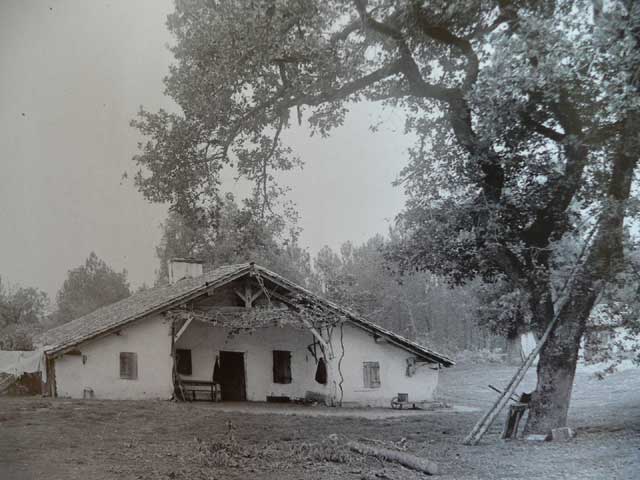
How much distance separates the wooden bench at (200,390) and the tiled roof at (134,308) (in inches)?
77.1

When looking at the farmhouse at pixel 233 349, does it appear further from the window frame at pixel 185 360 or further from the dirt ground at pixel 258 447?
the dirt ground at pixel 258 447

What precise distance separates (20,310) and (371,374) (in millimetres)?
8732

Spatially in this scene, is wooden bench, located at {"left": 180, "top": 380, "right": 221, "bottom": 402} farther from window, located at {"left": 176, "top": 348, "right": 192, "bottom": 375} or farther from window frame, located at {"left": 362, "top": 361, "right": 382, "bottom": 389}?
window frame, located at {"left": 362, "top": 361, "right": 382, "bottom": 389}

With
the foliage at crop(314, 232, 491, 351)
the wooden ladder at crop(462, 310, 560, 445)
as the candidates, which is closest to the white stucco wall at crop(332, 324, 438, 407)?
the foliage at crop(314, 232, 491, 351)

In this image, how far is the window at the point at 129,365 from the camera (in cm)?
1292

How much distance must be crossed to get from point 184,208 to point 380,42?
3088 millimetres

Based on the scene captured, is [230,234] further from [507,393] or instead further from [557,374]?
[557,374]

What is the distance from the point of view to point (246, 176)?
8234mm

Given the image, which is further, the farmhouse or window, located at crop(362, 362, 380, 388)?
window, located at crop(362, 362, 380, 388)

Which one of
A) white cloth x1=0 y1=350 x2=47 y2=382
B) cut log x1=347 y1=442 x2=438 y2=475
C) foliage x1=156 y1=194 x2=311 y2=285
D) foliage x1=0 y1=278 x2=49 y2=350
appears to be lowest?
cut log x1=347 y1=442 x2=438 y2=475

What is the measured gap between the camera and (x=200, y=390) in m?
14.2

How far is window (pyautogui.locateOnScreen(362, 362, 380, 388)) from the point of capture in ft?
48.4

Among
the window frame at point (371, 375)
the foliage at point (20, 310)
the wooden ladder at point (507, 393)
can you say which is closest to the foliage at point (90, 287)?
the foliage at point (20, 310)

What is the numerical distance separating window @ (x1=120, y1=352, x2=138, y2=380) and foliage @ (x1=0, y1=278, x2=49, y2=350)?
225cm
